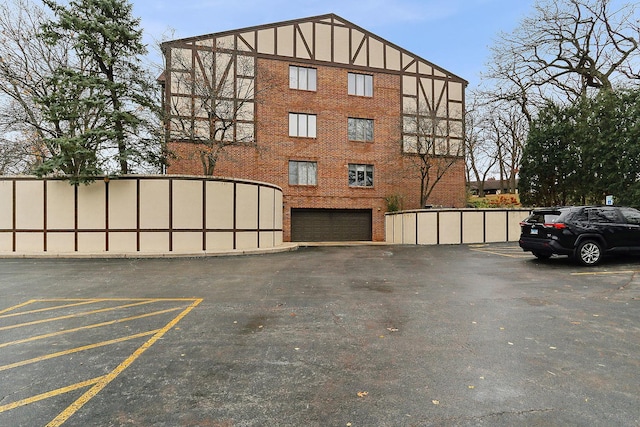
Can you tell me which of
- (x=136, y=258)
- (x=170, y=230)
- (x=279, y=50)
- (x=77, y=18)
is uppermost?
(x=279, y=50)

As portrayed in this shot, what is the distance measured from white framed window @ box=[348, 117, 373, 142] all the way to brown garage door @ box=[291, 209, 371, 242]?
15.5 ft

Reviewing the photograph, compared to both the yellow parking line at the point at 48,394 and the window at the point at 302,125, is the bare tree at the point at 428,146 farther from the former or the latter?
the yellow parking line at the point at 48,394

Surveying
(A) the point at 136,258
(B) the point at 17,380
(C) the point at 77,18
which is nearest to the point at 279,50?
(C) the point at 77,18

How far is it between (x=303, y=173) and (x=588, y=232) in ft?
51.2

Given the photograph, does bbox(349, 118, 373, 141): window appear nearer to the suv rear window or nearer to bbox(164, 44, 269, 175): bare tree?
bbox(164, 44, 269, 175): bare tree

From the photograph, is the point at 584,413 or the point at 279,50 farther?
the point at 279,50

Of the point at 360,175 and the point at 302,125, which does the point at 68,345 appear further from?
the point at 360,175

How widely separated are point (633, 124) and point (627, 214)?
9691 mm

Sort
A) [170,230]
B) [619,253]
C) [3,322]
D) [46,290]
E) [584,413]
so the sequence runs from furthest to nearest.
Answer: [170,230]
[619,253]
[46,290]
[3,322]
[584,413]

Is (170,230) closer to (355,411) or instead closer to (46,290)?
(46,290)

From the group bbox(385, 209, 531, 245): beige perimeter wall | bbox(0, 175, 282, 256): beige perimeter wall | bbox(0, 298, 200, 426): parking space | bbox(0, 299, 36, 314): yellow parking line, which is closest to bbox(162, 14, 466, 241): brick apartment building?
bbox(385, 209, 531, 245): beige perimeter wall

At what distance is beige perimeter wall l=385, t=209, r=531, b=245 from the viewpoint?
19.3 metres

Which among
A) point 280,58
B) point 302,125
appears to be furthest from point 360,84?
point 280,58

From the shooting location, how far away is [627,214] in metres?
9.71
